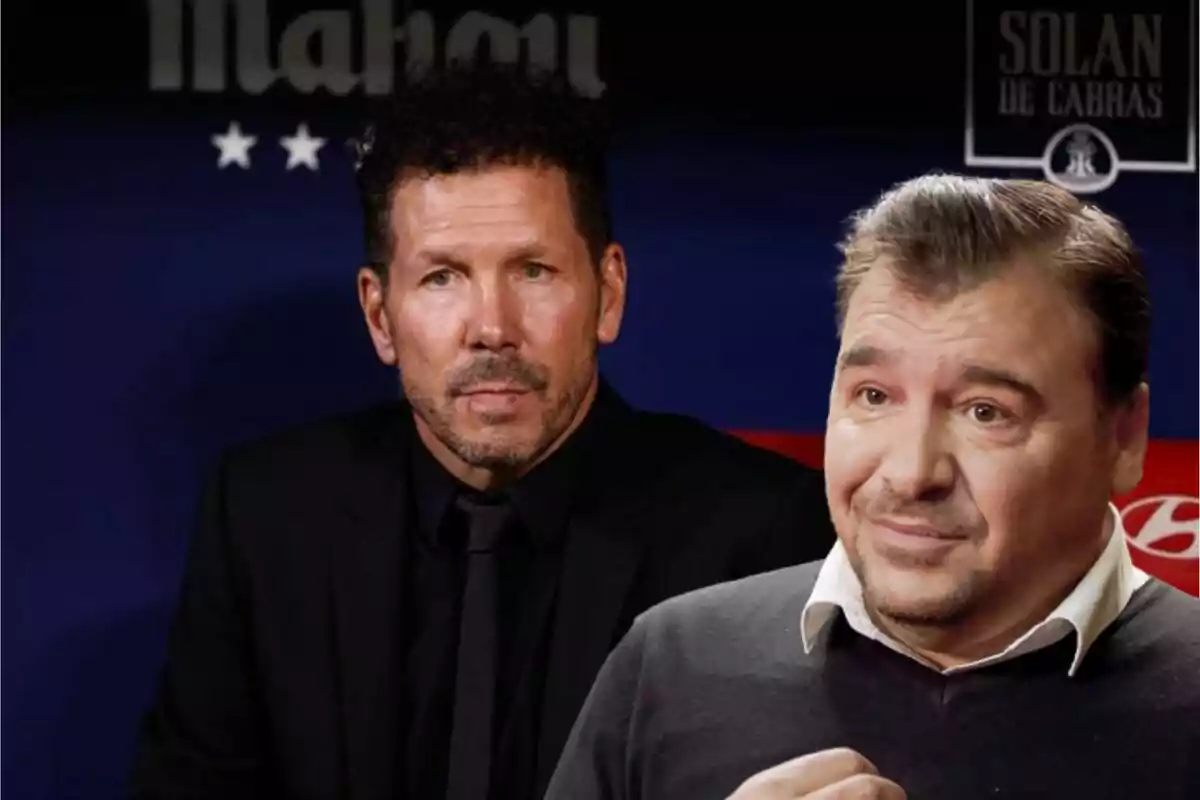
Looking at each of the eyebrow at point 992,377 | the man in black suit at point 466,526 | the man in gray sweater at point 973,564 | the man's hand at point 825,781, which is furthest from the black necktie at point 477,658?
the eyebrow at point 992,377

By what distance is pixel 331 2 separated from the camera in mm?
1657

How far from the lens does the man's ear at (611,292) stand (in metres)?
1.54

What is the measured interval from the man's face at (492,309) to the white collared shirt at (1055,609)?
16.1 inches

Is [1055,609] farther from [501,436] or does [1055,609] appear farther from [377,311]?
[377,311]

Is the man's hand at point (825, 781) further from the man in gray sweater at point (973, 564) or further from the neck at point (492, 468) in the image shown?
the neck at point (492, 468)

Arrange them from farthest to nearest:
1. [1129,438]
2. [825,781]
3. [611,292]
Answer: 1. [611,292]
2. [1129,438]
3. [825,781]

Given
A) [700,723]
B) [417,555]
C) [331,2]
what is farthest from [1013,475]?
[331,2]

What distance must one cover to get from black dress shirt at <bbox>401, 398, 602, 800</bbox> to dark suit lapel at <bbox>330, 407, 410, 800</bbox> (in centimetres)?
2

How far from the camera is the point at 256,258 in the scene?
165 cm

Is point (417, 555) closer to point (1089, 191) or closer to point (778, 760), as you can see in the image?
point (778, 760)

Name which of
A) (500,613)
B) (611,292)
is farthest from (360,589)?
(611,292)

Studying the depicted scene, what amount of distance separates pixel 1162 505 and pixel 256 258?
953 mm

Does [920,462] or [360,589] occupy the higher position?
[920,462]

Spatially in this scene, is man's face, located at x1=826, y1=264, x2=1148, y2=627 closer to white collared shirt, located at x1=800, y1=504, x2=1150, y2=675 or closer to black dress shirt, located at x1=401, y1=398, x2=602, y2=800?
white collared shirt, located at x1=800, y1=504, x2=1150, y2=675
